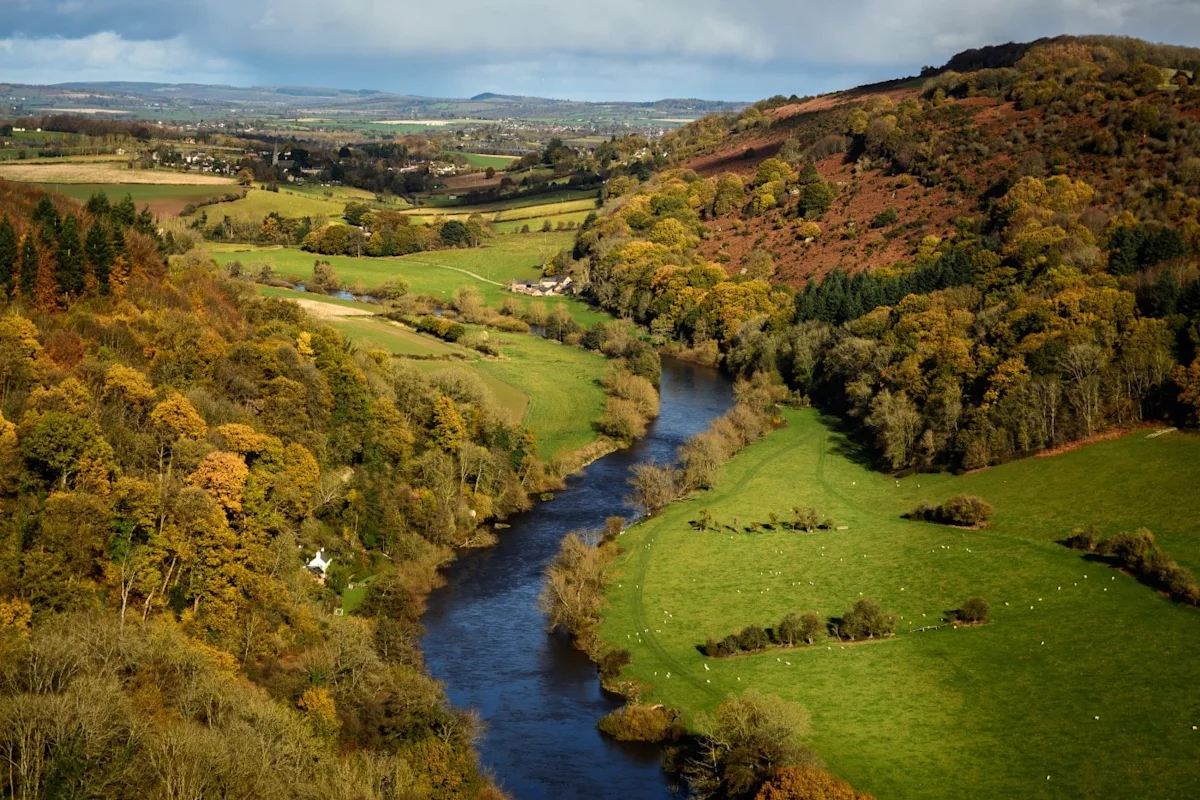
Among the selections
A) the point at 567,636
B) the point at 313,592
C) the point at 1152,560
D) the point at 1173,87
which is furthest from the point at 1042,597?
the point at 1173,87

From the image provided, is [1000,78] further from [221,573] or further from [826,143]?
[221,573]

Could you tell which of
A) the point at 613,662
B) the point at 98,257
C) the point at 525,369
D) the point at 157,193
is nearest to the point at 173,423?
the point at 98,257

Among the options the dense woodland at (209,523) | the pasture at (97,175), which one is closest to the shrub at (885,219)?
the dense woodland at (209,523)

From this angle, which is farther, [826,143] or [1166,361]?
[826,143]

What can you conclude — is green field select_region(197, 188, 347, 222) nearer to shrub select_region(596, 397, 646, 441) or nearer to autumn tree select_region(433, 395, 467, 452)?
shrub select_region(596, 397, 646, 441)

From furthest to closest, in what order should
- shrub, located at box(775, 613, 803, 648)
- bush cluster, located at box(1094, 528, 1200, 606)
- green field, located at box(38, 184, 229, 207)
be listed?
green field, located at box(38, 184, 229, 207) < shrub, located at box(775, 613, 803, 648) < bush cluster, located at box(1094, 528, 1200, 606)

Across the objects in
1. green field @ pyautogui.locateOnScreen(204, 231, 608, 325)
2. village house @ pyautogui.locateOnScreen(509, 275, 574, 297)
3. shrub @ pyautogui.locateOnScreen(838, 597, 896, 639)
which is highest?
green field @ pyautogui.locateOnScreen(204, 231, 608, 325)

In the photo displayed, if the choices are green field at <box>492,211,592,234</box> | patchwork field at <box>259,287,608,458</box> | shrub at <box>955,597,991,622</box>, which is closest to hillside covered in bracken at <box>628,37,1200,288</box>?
green field at <box>492,211,592,234</box>
